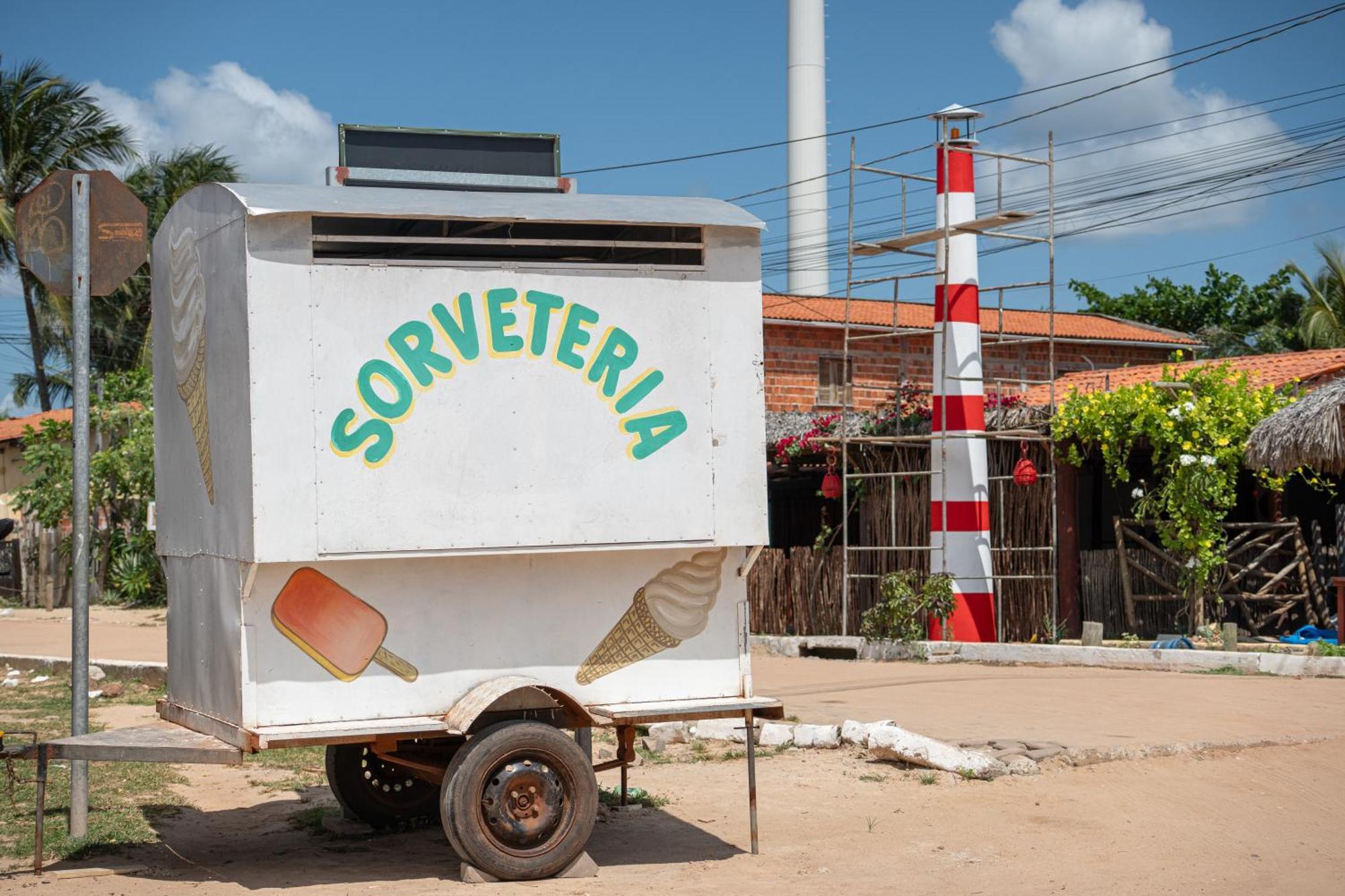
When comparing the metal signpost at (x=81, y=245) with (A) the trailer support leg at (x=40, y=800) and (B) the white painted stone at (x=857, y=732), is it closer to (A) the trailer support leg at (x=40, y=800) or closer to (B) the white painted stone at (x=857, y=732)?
(A) the trailer support leg at (x=40, y=800)

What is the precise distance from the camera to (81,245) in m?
7.48

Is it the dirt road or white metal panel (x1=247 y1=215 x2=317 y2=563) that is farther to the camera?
the dirt road

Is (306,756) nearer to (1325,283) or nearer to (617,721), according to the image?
(617,721)

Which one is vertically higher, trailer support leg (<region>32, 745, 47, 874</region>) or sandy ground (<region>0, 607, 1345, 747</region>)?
trailer support leg (<region>32, 745, 47, 874</region>)

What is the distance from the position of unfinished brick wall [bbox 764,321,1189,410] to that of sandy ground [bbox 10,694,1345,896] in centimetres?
1873

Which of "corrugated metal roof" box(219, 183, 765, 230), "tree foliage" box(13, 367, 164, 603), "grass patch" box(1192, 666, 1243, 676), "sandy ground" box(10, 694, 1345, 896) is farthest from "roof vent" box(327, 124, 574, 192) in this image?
"tree foliage" box(13, 367, 164, 603)

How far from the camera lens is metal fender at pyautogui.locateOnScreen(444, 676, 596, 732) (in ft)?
20.7

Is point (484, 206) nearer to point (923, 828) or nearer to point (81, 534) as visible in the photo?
point (81, 534)

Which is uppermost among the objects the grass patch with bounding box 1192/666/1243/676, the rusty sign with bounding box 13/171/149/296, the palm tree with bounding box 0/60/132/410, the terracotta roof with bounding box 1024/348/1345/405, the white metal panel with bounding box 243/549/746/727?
the palm tree with bounding box 0/60/132/410

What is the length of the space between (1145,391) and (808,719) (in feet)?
23.4

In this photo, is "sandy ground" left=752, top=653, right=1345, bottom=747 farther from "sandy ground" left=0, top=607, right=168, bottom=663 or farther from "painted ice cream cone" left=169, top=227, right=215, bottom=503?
"sandy ground" left=0, top=607, right=168, bottom=663

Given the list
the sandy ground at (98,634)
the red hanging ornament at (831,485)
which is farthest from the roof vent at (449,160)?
the red hanging ornament at (831,485)

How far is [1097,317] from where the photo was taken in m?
37.5

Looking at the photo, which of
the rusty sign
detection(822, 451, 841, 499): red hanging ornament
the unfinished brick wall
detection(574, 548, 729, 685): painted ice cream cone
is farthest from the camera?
the unfinished brick wall
